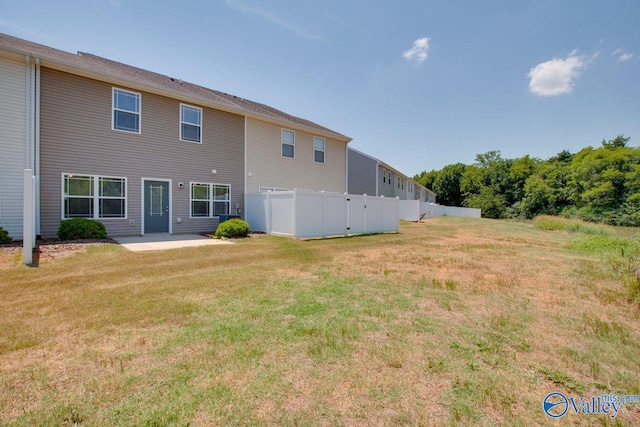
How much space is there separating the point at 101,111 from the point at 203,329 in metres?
10.5

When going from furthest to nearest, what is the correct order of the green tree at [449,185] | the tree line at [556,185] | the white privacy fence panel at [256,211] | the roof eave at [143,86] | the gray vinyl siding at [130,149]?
the green tree at [449,185]
the tree line at [556,185]
the white privacy fence panel at [256,211]
the gray vinyl siding at [130,149]
the roof eave at [143,86]

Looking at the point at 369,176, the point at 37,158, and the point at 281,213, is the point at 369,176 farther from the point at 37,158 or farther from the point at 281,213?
the point at 37,158

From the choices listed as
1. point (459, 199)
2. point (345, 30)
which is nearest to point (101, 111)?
point (345, 30)

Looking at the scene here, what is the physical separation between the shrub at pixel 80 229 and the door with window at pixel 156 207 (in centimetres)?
182

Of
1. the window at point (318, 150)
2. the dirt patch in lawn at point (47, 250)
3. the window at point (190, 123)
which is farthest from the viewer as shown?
the window at point (318, 150)

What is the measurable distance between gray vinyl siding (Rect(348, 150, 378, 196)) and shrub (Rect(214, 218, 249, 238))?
1238 cm

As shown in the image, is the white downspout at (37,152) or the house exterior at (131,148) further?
the house exterior at (131,148)

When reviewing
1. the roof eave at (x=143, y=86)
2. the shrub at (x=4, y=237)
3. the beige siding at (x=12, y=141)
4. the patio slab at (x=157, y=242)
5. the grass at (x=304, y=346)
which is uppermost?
the roof eave at (x=143, y=86)

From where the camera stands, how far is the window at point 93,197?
951 cm

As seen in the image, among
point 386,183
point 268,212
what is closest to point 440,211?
point 386,183

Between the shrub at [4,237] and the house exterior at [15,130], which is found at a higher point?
the house exterior at [15,130]

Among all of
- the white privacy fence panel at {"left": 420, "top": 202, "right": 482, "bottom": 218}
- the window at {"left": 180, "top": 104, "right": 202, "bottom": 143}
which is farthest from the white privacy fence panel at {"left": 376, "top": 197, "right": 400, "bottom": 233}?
the white privacy fence panel at {"left": 420, "top": 202, "right": 482, "bottom": 218}

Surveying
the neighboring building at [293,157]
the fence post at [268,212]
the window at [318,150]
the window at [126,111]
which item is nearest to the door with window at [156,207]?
the window at [126,111]

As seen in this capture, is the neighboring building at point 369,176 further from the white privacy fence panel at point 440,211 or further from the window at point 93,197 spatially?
the window at point 93,197
